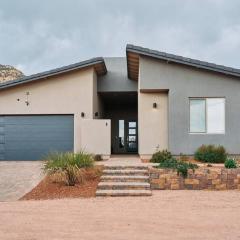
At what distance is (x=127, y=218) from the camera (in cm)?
931

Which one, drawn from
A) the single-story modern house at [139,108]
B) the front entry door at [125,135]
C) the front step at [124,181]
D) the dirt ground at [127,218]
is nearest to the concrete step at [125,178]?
the front step at [124,181]

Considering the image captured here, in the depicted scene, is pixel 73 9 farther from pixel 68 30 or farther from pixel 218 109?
pixel 218 109

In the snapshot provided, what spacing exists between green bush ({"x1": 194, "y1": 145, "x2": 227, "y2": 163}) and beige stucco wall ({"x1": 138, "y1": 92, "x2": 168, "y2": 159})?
1.96m

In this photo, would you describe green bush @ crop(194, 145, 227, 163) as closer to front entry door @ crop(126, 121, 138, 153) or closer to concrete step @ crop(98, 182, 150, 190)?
concrete step @ crop(98, 182, 150, 190)

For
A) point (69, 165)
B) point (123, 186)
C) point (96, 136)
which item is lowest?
point (123, 186)

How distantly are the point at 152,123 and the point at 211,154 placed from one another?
337 centimetres

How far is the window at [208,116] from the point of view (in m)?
19.4

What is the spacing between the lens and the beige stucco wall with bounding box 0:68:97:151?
2069cm

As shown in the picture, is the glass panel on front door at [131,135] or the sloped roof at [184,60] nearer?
the sloped roof at [184,60]

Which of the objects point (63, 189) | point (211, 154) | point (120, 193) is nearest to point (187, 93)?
point (211, 154)

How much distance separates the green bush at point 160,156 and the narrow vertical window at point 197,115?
5.92 ft

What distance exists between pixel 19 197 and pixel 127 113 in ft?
54.4

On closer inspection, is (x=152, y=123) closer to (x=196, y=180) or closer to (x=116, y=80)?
(x=116, y=80)

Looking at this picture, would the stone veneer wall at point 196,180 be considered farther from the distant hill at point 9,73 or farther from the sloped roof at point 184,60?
the distant hill at point 9,73
